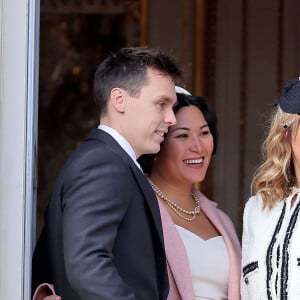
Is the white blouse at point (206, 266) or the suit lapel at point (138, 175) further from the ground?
the suit lapel at point (138, 175)

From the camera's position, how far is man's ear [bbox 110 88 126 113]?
109 inches

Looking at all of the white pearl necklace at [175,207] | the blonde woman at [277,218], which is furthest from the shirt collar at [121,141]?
the white pearl necklace at [175,207]

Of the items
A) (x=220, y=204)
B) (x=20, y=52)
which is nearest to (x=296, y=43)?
(x=220, y=204)

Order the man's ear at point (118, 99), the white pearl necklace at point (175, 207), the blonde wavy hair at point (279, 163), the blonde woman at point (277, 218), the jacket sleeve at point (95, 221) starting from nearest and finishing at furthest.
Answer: the jacket sleeve at point (95, 221) < the man's ear at point (118, 99) < the blonde woman at point (277, 218) < the blonde wavy hair at point (279, 163) < the white pearl necklace at point (175, 207)

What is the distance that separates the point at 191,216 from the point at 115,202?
884mm

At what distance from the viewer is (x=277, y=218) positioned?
303cm

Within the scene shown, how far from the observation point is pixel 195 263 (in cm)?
322

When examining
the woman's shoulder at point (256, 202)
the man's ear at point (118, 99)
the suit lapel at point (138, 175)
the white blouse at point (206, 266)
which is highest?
the man's ear at point (118, 99)

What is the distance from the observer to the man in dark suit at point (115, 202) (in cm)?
249

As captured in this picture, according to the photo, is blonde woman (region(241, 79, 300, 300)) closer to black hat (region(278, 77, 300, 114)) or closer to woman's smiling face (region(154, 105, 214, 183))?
black hat (region(278, 77, 300, 114))

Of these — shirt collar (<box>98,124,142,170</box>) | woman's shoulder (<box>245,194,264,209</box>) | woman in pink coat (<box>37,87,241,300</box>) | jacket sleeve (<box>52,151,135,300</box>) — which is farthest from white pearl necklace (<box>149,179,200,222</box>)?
jacket sleeve (<box>52,151,135,300</box>)

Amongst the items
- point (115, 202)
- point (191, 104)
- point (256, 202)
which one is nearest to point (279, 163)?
point (256, 202)

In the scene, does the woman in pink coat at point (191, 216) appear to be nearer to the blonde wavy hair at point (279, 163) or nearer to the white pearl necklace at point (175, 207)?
the white pearl necklace at point (175, 207)

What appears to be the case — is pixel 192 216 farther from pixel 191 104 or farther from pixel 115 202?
pixel 115 202
